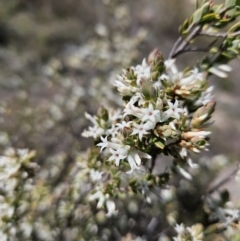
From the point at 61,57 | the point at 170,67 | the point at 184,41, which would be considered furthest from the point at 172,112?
the point at 61,57

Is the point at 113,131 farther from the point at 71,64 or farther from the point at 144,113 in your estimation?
the point at 71,64

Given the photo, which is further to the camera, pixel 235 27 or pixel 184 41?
pixel 184 41

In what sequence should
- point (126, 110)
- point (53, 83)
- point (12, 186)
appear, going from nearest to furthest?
1. point (126, 110)
2. point (12, 186)
3. point (53, 83)

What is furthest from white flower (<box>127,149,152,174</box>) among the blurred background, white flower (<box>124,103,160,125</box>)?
the blurred background

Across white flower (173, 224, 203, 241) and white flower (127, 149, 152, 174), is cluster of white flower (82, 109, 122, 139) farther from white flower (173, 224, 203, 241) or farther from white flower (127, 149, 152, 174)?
white flower (173, 224, 203, 241)

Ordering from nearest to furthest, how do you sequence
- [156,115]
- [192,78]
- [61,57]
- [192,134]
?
[156,115]
[192,134]
[192,78]
[61,57]

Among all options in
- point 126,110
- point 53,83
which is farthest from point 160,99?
point 53,83

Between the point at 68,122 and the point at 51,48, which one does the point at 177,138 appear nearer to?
the point at 68,122

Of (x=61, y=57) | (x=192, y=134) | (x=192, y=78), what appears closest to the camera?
(x=192, y=134)

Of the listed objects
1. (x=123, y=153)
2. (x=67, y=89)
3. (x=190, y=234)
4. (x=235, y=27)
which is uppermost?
(x=67, y=89)
